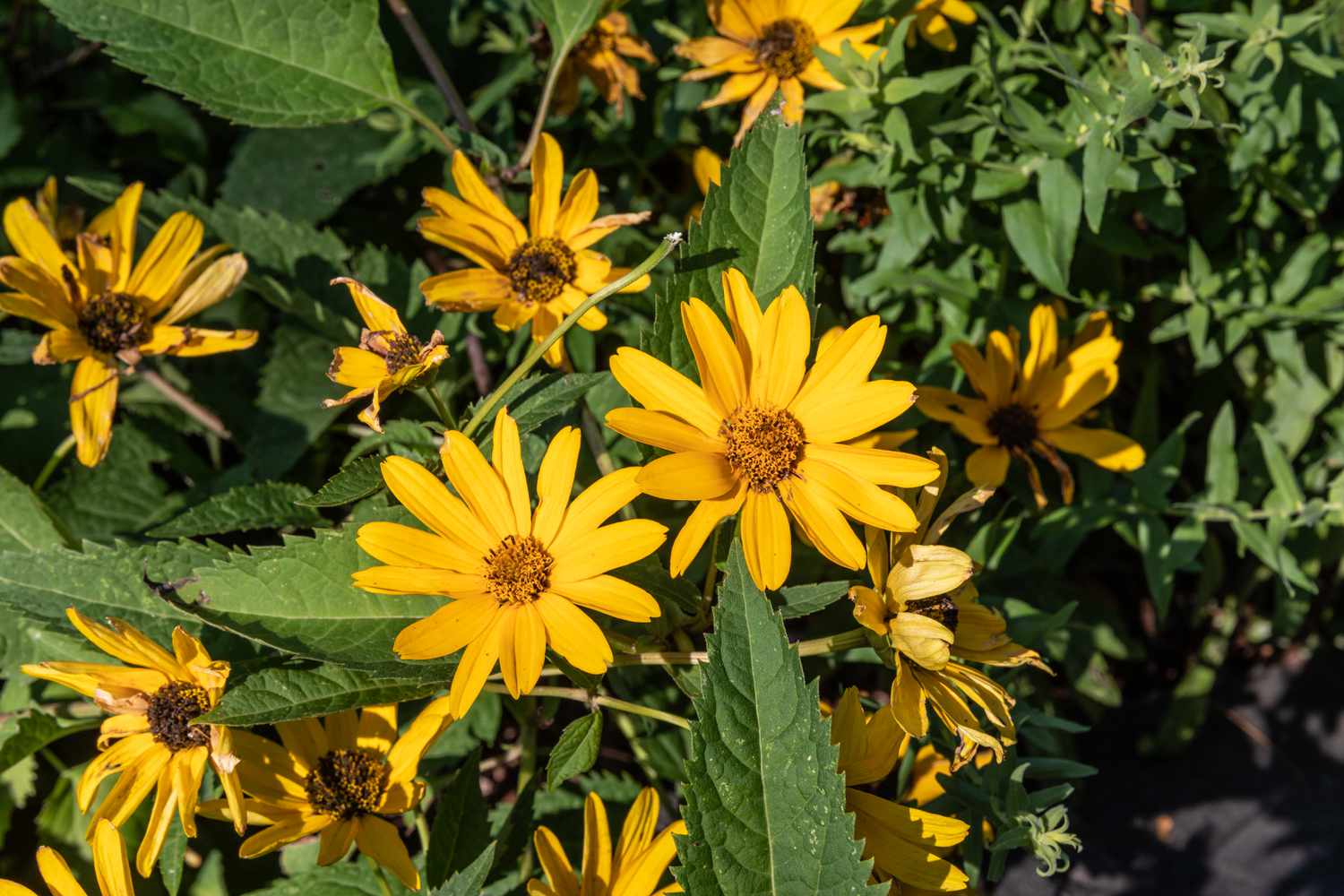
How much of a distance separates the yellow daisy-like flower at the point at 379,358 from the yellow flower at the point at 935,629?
544 millimetres

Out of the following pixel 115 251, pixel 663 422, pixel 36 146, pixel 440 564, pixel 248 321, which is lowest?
pixel 440 564

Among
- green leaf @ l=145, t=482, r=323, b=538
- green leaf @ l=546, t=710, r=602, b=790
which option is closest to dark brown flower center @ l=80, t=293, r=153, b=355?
green leaf @ l=145, t=482, r=323, b=538

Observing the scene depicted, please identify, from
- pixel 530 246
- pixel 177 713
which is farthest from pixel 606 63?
pixel 177 713

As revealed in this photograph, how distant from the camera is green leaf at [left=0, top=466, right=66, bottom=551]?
Answer: 168 cm

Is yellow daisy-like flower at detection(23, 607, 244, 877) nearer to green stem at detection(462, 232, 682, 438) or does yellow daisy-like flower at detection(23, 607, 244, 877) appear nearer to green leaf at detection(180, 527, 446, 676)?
green leaf at detection(180, 527, 446, 676)

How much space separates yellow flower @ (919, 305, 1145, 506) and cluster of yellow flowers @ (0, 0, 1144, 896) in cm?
11

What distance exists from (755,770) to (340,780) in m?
0.57

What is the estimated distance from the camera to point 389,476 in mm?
1213

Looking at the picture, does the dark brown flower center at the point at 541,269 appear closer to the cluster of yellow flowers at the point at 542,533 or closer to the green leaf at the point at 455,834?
the cluster of yellow flowers at the point at 542,533

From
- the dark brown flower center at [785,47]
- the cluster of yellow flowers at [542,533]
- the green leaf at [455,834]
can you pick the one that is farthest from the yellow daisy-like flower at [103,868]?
the dark brown flower center at [785,47]

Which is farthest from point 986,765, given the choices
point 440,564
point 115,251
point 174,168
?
point 174,168

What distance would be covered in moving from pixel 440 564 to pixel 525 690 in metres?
0.18

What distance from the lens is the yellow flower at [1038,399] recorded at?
171cm

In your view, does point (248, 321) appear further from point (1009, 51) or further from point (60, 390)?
point (1009, 51)
